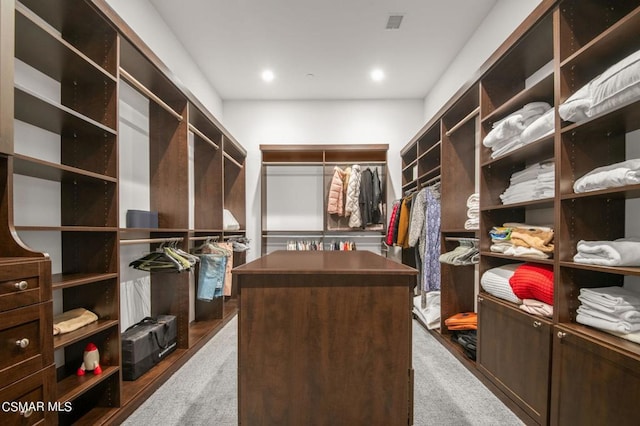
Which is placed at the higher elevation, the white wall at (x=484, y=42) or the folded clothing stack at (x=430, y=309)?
the white wall at (x=484, y=42)

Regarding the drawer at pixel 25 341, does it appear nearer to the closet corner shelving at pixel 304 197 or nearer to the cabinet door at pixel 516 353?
the cabinet door at pixel 516 353

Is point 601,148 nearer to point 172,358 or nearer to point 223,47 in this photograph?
point 172,358

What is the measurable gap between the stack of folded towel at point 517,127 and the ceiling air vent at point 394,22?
1495 mm

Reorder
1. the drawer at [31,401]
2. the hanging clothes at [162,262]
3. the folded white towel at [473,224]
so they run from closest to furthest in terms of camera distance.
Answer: the drawer at [31,401] < the hanging clothes at [162,262] < the folded white towel at [473,224]

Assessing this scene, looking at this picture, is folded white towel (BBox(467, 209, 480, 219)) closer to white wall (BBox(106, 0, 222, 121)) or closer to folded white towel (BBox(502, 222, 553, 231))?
folded white towel (BBox(502, 222, 553, 231))

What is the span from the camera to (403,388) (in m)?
1.26

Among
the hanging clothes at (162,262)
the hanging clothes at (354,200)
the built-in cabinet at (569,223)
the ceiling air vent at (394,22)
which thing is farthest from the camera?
the hanging clothes at (354,200)

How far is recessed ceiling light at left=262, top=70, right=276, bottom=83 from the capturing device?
3.83 meters

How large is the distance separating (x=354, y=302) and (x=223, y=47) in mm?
3201

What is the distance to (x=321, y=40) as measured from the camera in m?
3.15

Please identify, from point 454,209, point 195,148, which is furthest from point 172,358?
point 454,209

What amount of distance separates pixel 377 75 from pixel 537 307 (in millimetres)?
3252

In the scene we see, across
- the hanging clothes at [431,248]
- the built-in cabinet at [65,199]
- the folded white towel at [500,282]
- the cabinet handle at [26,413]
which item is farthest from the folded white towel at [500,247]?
the cabinet handle at [26,413]

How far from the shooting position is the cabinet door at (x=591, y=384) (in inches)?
45.4
